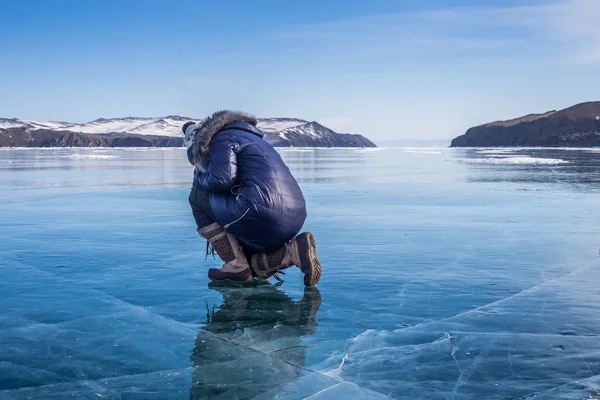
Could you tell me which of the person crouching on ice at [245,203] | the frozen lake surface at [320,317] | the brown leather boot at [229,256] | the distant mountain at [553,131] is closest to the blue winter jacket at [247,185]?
the person crouching on ice at [245,203]

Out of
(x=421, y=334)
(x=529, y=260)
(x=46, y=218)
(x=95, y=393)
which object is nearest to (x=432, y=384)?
(x=421, y=334)

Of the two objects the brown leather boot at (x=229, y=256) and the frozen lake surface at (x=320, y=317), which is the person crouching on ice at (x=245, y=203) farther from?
the frozen lake surface at (x=320, y=317)

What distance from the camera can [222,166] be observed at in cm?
526

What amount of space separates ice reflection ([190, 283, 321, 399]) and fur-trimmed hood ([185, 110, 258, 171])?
121cm

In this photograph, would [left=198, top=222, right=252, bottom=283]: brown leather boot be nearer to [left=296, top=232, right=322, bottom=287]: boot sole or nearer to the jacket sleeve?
the jacket sleeve

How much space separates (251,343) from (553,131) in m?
143

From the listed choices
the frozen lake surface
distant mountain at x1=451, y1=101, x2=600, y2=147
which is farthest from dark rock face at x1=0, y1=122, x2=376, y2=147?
the frozen lake surface

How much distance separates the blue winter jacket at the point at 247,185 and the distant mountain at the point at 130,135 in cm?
11848

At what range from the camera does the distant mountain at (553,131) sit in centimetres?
12181

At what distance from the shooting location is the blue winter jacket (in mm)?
5262

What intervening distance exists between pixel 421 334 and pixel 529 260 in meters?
3.01

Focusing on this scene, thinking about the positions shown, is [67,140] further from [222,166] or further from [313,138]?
[222,166]

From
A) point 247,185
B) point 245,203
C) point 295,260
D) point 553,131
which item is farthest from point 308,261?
point 553,131

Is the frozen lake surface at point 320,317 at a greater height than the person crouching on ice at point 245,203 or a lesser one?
lesser
